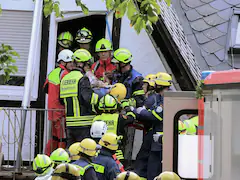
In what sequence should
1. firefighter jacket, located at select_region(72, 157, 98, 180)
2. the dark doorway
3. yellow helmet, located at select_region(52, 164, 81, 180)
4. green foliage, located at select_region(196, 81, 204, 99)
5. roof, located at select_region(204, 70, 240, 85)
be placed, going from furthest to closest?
the dark doorway
firefighter jacket, located at select_region(72, 157, 98, 180)
yellow helmet, located at select_region(52, 164, 81, 180)
green foliage, located at select_region(196, 81, 204, 99)
roof, located at select_region(204, 70, 240, 85)

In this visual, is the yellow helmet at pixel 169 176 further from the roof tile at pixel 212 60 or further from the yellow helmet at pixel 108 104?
the roof tile at pixel 212 60

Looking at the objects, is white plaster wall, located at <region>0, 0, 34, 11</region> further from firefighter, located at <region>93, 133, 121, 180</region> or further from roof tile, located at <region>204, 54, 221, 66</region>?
firefighter, located at <region>93, 133, 121, 180</region>

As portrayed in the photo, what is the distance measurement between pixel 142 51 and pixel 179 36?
84 centimetres

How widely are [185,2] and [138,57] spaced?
1.22m

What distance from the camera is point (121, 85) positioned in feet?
31.4

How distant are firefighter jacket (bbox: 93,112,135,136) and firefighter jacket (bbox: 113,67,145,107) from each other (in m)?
0.66

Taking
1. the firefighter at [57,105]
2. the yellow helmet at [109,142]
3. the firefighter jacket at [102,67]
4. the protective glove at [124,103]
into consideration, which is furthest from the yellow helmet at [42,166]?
the firefighter jacket at [102,67]

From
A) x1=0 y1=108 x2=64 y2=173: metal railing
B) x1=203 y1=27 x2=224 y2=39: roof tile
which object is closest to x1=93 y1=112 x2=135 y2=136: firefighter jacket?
x1=0 y1=108 x2=64 y2=173: metal railing

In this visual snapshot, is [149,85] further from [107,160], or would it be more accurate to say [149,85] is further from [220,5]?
[220,5]

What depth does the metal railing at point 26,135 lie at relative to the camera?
11.1 meters

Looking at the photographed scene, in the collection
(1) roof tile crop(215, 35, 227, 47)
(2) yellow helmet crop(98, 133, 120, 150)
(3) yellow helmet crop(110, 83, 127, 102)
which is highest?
(1) roof tile crop(215, 35, 227, 47)

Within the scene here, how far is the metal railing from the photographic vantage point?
1112 centimetres

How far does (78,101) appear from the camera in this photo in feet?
32.3

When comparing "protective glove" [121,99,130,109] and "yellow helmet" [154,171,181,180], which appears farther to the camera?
"protective glove" [121,99,130,109]
